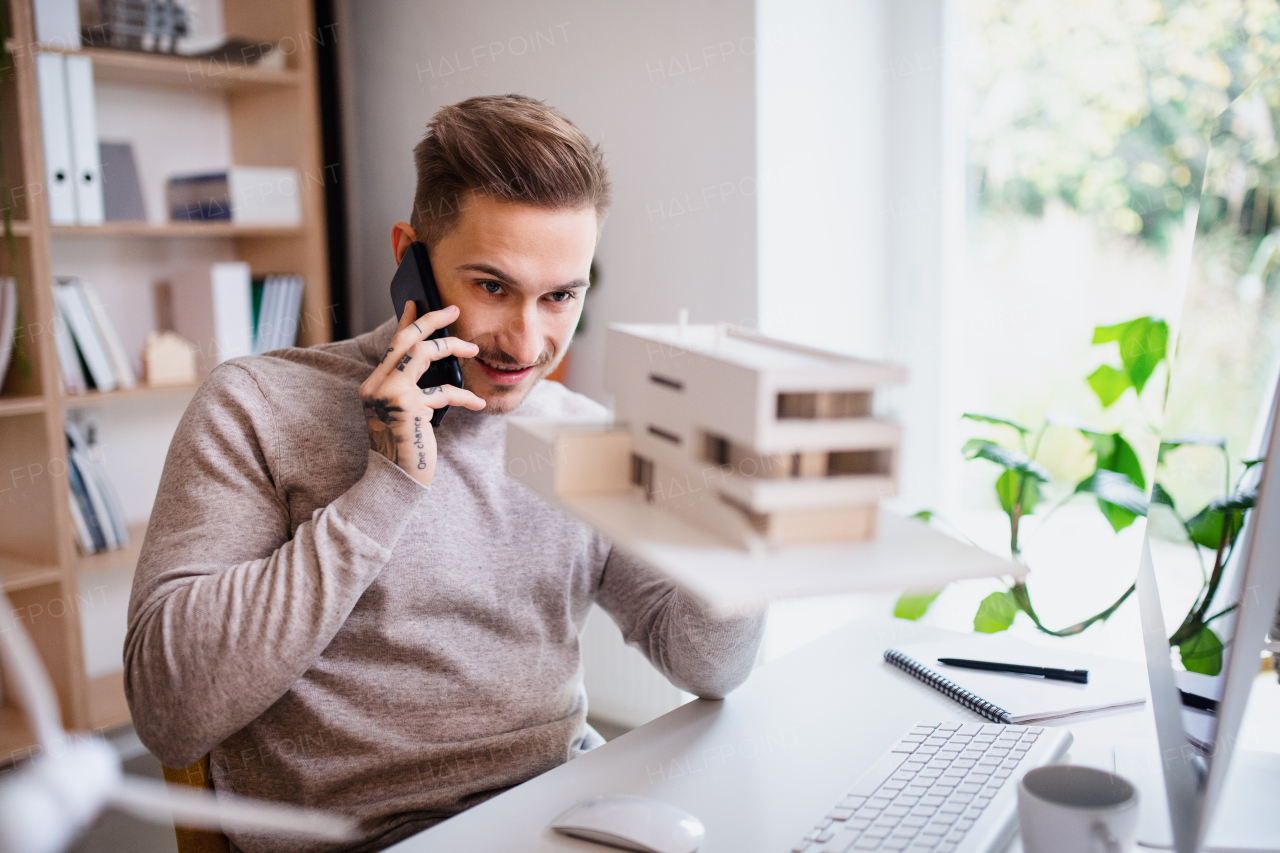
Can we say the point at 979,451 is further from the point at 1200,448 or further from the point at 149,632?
the point at 149,632

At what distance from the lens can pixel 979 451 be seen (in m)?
1.46

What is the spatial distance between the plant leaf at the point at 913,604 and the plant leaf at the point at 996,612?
0.26 ft

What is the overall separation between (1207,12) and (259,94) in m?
2.40

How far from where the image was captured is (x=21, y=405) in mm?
2164

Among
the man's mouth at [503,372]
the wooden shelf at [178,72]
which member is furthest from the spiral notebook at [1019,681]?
the wooden shelf at [178,72]

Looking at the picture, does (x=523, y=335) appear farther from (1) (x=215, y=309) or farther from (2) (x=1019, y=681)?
(1) (x=215, y=309)

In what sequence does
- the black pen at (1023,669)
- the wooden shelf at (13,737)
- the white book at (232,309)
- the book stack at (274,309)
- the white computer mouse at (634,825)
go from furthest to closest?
1. the book stack at (274,309)
2. the white book at (232,309)
3. the wooden shelf at (13,737)
4. the black pen at (1023,669)
5. the white computer mouse at (634,825)

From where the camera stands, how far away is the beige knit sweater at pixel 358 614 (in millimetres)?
953

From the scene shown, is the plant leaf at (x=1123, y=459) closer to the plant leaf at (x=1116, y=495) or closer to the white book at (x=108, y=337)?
the plant leaf at (x=1116, y=495)

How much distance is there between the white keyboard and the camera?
83 cm

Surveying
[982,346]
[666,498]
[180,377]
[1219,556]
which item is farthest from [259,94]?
[1219,556]

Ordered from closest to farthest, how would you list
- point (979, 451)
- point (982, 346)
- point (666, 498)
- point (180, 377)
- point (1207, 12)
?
point (666, 498)
point (979, 451)
point (1207, 12)
point (982, 346)
point (180, 377)

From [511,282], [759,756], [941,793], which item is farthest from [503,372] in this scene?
[941,793]

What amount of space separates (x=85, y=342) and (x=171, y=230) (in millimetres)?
355
